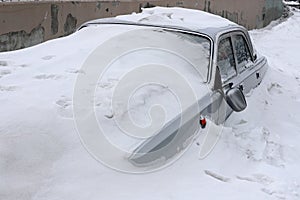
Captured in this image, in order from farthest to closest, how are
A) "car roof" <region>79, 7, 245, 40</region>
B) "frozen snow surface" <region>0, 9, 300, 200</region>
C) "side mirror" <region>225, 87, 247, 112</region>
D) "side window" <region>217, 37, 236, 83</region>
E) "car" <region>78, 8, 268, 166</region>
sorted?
"car roof" <region>79, 7, 245, 40</region>, "side window" <region>217, 37, 236, 83</region>, "side mirror" <region>225, 87, 247, 112</region>, "car" <region>78, 8, 268, 166</region>, "frozen snow surface" <region>0, 9, 300, 200</region>

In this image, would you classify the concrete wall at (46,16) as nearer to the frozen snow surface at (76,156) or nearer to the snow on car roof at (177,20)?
the snow on car roof at (177,20)

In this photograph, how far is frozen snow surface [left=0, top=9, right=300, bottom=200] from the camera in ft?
8.92

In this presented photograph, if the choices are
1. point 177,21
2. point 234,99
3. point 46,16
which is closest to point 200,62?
point 234,99

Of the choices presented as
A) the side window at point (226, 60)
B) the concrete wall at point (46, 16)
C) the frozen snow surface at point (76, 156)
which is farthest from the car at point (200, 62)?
the concrete wall at point (46, 16)

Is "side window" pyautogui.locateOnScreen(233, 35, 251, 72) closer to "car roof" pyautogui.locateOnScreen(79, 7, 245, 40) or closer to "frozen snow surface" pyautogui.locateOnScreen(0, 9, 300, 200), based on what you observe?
"car roof" pyautogui.locateOnScreen(79, 7, 245, 40)

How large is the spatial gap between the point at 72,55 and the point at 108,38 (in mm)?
555

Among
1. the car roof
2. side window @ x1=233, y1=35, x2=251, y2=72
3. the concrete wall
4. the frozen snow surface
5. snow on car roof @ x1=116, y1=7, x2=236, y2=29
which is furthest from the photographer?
the concrete wall

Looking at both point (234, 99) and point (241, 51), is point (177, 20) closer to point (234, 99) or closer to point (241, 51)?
point (241, 51)

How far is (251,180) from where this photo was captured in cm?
367

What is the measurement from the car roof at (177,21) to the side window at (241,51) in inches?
6.5

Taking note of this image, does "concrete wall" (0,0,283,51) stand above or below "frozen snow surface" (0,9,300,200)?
above

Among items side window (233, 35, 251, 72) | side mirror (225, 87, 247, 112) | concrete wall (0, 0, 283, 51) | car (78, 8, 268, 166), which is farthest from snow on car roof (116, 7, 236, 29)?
concrete wall (0, 0, 283, 51)

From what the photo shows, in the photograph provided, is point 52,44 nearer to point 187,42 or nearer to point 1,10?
point 187,42

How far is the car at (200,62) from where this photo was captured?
336 cm
